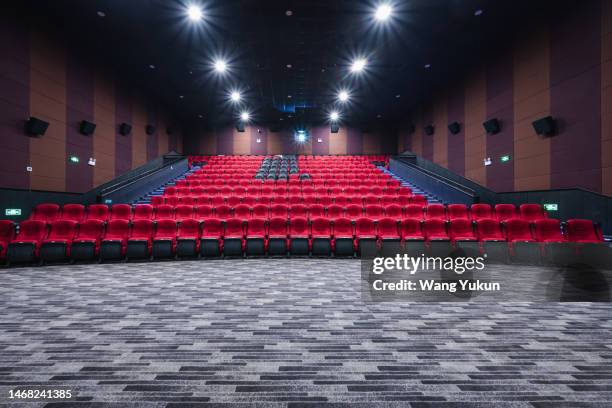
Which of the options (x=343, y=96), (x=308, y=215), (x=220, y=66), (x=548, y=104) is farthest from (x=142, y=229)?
(x=343, y=96)

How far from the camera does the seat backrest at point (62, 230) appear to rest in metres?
3.75

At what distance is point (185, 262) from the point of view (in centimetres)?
364

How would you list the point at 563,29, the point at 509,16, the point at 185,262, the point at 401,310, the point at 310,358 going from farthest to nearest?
1. the point at 509,16
2. the point at 563,29
3. the point at 185,262
4. the point at 401,310
5. the point at 310,358

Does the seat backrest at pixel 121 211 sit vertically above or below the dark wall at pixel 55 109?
below

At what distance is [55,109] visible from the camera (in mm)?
5496

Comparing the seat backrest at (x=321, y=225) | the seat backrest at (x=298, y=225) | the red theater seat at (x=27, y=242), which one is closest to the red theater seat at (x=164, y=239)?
the red theater seat at (x=27, y=242)

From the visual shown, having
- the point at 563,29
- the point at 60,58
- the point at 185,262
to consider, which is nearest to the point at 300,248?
the point at 185,262

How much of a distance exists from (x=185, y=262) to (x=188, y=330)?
220 cm

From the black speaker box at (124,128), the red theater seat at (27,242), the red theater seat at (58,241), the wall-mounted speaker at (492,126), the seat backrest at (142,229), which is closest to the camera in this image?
the red theater seat at (27,242)

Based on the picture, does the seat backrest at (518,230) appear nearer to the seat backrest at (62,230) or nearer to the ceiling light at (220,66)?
the seat backrest at (62,230)

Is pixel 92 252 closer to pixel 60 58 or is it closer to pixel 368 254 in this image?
pixel 368 254

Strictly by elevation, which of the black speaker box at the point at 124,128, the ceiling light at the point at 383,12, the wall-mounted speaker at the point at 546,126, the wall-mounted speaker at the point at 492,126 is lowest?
the wall-mounted speaker at the point at 546,126

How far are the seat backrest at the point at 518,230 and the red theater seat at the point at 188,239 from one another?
4.06m

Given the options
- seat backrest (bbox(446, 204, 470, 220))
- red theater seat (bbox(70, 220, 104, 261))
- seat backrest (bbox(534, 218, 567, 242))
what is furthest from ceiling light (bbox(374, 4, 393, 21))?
red theater seat (bbox(70, 220, 104, 261))
